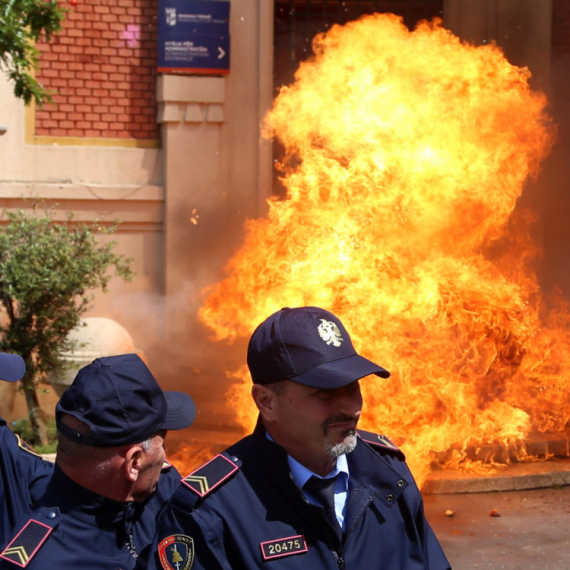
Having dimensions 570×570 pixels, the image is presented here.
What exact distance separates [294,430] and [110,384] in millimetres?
620

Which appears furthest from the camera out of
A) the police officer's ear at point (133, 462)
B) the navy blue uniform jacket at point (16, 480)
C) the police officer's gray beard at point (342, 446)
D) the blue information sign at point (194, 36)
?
the blue information sign at point (194, 36)

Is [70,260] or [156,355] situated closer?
[70,260]

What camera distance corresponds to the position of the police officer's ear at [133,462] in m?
2.63

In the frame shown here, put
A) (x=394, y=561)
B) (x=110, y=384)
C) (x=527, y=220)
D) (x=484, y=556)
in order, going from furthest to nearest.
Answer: (x=527, y=220), (x=484, y=556), (x=110, y=384), (x=394, y=561)

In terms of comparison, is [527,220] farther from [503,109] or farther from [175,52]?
[175,52]

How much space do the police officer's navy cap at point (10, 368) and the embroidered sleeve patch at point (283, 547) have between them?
5.29 feet

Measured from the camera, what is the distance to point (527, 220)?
11836mm

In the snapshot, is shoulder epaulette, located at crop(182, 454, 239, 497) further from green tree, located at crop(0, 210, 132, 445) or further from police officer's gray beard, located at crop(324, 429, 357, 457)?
green tree, located at crop(0, 210, 132, 445)

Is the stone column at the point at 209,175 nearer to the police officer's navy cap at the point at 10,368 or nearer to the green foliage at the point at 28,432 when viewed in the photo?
the green foliage at the point at 28,432

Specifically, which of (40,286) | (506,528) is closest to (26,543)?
(506,528)

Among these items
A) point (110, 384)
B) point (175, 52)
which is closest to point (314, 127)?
point (175, 52)

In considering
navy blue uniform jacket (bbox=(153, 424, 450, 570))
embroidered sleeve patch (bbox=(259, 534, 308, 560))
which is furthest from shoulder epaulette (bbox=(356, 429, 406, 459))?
embroidered sleeve patch (bbox=(259, 534, 308, 560))

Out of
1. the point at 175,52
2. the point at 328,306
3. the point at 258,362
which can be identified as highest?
the point at 175,52

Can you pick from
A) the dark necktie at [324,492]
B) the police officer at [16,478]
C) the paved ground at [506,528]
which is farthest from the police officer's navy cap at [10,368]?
the paved ground at [506,528]
